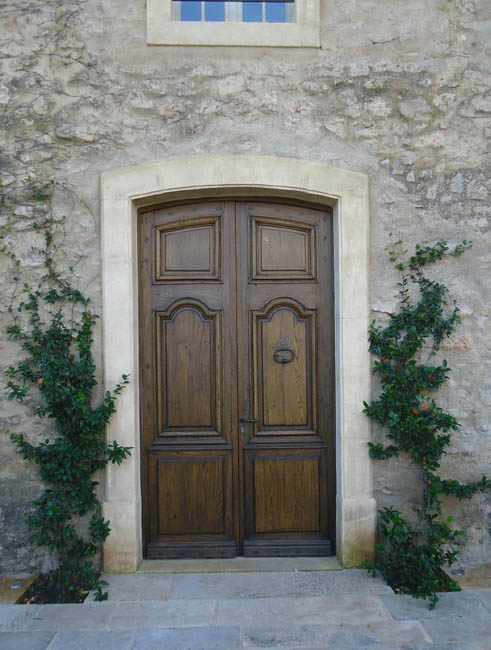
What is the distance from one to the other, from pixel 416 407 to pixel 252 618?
160cm

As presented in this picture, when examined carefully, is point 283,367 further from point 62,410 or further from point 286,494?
point 62,410

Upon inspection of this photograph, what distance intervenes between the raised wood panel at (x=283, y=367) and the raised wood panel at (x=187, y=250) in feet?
1.71

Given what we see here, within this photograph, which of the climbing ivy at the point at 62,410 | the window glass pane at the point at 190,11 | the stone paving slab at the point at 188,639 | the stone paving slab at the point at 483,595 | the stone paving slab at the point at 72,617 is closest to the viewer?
the stone paving slab at the point at 188,639

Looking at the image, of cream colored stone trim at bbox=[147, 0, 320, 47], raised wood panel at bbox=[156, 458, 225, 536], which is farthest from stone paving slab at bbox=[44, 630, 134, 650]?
cream colored stone trim at bbox=[147, 0, 320, 47]

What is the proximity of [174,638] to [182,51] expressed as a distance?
Result: 3509 mm

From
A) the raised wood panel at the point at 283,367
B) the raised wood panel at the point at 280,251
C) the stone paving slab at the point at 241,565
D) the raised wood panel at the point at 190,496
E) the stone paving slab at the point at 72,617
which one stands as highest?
the raised wood panel at the point at 280,251

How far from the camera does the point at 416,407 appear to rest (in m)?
3.41

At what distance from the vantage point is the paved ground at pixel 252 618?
2697 mm

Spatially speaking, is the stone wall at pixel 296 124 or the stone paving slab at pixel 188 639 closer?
the stone paving slab at pixel 188 639

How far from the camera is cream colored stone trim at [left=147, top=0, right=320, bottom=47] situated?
346 cm

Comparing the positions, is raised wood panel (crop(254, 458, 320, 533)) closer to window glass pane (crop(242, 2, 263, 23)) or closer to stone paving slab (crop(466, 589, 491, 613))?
stone paving slab (crop(466, 589, 491, 613))

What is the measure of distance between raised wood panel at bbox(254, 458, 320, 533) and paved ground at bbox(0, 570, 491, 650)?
38 centimetres

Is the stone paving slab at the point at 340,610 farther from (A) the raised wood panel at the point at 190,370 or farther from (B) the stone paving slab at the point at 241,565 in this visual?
(A) the raised wood panel at the point at 190,370

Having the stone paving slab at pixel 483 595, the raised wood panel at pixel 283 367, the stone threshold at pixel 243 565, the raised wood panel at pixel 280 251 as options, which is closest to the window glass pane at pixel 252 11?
the raised wood panel at pixel 280 251
